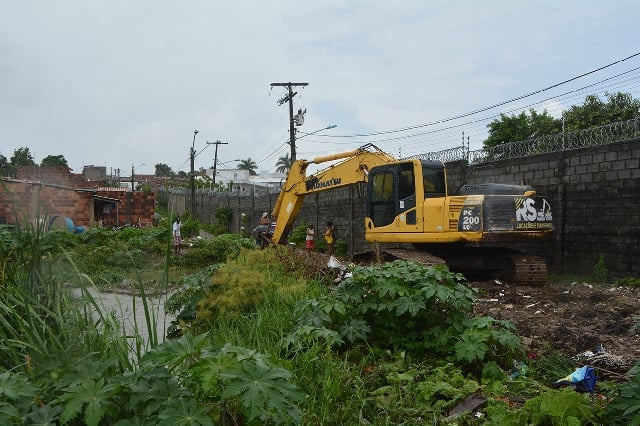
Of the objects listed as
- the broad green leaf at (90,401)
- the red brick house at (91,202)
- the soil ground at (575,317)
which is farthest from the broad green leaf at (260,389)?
the red brick house at (91,202)

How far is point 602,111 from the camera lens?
83.3 ft

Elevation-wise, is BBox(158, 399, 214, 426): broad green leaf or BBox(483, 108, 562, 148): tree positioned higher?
BBox(483, 108, 562, 148): tree

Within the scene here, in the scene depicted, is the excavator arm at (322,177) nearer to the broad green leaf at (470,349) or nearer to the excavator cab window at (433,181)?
the excavator cab window at (433,181)

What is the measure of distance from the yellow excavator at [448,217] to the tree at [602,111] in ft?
52.1

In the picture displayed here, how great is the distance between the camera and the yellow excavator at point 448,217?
10.4m

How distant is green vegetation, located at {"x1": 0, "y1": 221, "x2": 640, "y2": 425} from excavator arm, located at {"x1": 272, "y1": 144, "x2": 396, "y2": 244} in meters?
6.89

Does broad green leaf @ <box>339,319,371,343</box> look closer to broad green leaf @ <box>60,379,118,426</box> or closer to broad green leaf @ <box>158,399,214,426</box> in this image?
broad green leaf @ <box>158,399,214,426</box>

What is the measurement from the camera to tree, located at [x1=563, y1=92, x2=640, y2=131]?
81.3ft

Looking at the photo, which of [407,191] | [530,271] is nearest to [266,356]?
[530,271]

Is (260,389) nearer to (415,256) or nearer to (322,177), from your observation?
(415,256)

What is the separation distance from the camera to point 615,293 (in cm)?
909

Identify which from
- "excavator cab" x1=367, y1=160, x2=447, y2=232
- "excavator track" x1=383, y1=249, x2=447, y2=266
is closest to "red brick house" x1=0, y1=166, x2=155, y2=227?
"excavator cab" x1=367, y1=160, x2=447, y2=232

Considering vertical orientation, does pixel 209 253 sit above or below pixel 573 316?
above

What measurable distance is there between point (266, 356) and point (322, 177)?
1168 cm
